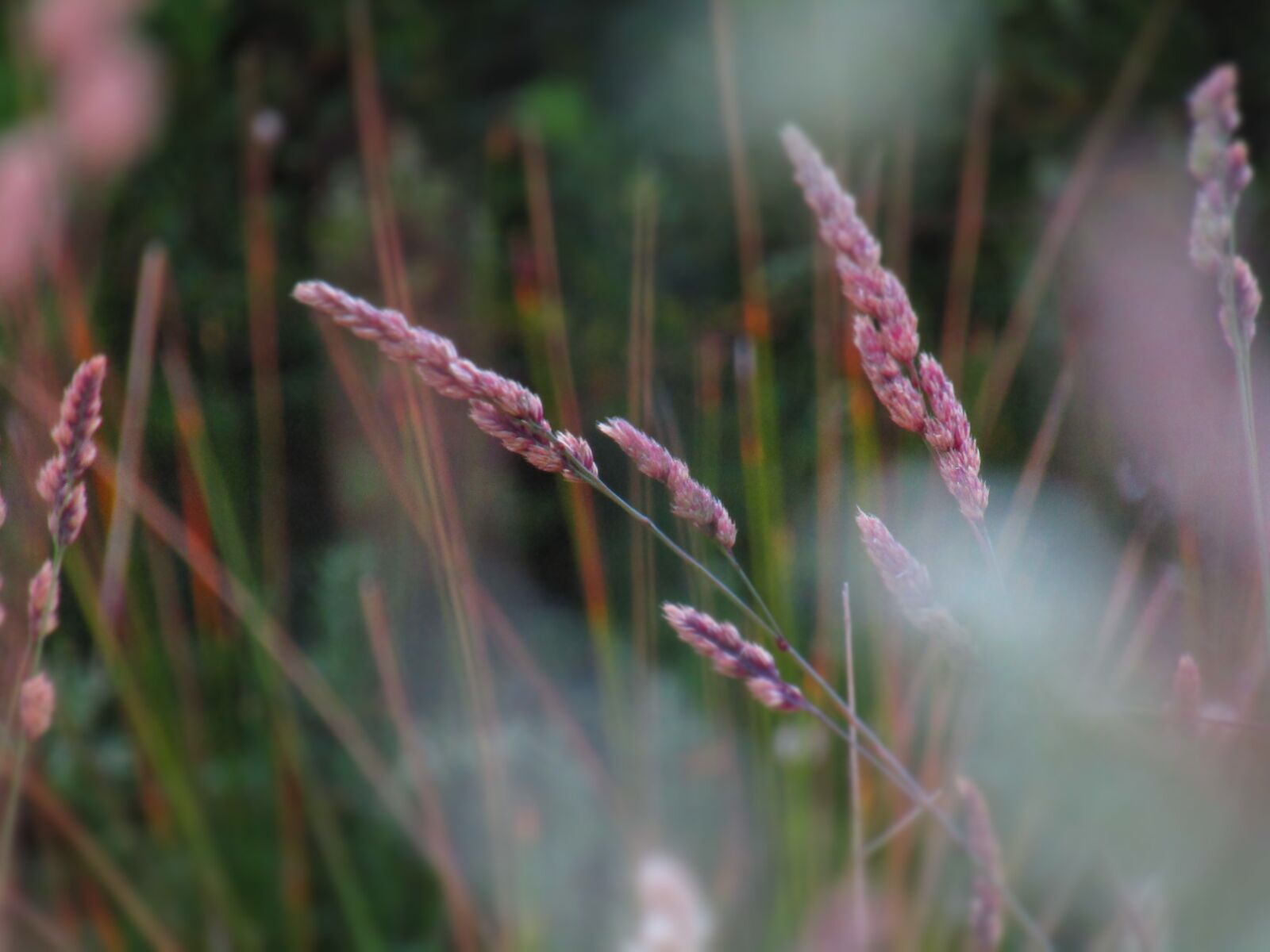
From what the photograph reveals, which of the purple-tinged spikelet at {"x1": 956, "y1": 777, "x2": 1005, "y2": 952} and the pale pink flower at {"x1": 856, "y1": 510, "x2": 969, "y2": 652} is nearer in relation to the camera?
the pale pink flower at {"x1": 856, "y1": 510, "x2": 969, "y2": 652}

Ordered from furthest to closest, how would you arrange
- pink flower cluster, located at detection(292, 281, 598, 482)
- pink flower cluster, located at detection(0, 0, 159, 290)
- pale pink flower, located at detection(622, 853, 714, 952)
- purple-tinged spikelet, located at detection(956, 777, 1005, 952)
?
pink flower cluster, located at detection(0, 0, 159, 290)
pale pink flower, located at detection(622, 853, 714, 952)
purple-tinged spikelet, located at detection(956, 777, 1005, 952)
pink flower cluster, located at detection(292, 281, 598, 482)

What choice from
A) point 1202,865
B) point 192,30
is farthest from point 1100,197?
point 192,30

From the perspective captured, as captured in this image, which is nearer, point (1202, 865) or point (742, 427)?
point (1202, 865)

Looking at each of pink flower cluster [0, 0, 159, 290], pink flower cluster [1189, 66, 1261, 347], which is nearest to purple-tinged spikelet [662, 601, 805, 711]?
pink flower cluster [1189, 66, 1261, 347]

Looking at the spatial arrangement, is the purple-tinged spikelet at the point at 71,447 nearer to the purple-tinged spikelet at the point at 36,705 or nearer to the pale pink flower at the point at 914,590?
the purple-tinged spikelet at the point at 36,705

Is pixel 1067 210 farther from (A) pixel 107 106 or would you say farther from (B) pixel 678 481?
(A) pixel 107 106

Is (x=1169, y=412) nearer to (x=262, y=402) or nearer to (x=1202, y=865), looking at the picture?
(x=1202, y=865)

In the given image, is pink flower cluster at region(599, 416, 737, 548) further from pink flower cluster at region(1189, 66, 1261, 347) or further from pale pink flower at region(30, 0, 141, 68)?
pale pink flower at region(30, 0, 141, 68)
